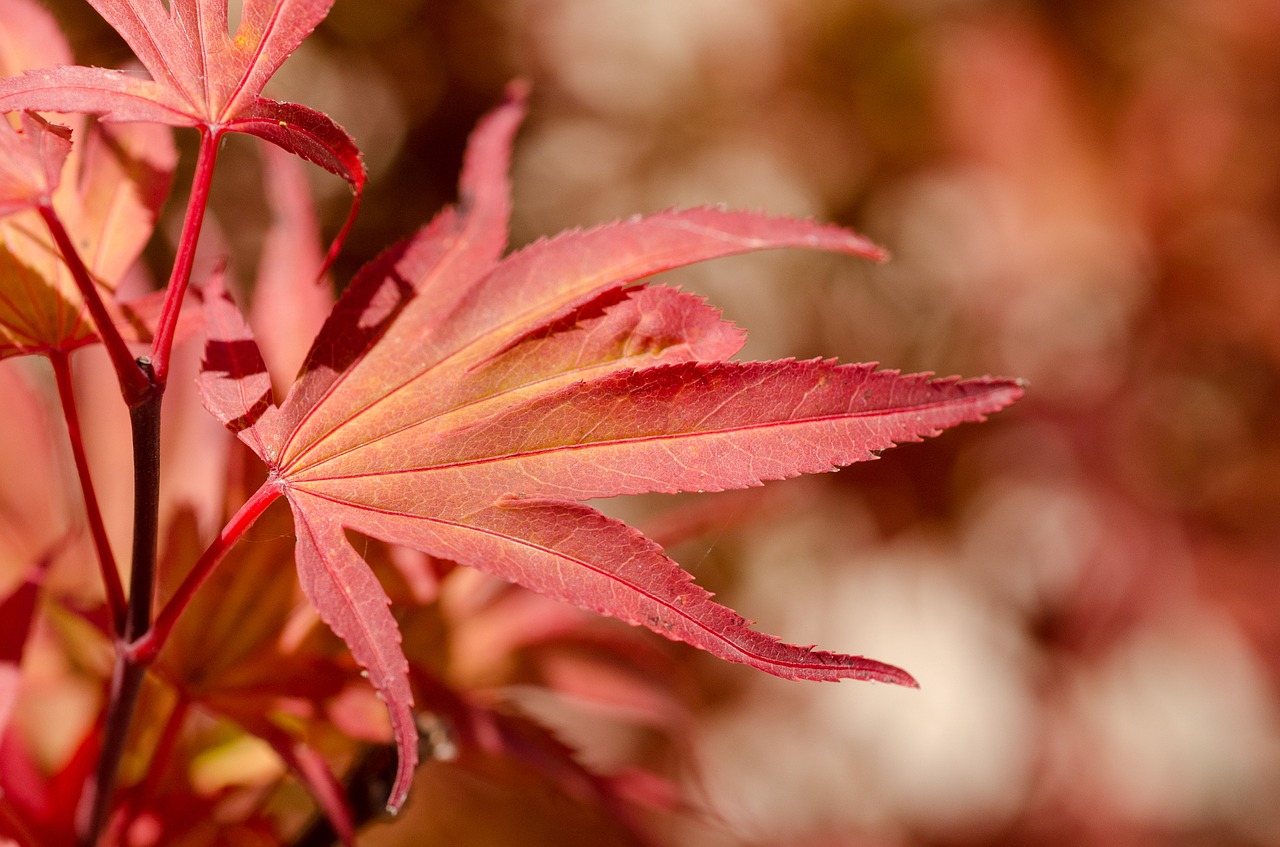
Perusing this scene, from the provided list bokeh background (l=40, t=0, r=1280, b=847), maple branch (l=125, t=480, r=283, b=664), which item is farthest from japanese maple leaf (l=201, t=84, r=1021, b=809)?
bokeh background (l=40, t=0, r=1280, b=847)

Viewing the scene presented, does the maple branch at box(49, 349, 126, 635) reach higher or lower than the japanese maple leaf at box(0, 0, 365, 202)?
lower

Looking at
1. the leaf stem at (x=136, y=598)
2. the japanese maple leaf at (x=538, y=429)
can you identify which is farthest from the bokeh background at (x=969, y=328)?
the japanese maple leaf at (x=538, y=429)

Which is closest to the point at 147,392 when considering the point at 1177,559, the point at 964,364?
the point at 964,364

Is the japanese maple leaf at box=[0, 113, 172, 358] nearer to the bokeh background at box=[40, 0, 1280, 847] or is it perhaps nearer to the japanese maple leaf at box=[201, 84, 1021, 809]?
the japanese maple leaf at box=[201, 84, 1021, 809]

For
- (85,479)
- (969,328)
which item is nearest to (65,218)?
(85,479)

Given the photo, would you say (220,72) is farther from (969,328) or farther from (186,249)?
(969,328)

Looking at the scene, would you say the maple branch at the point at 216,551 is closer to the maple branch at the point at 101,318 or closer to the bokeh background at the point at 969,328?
the maple branch at the point at 101,318

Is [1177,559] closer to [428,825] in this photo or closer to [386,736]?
[428,825]
